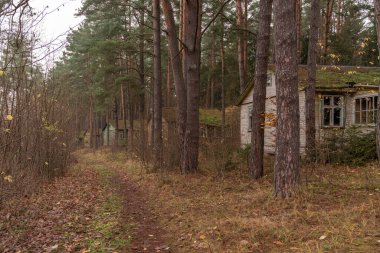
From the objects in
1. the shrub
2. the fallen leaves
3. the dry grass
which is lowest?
the fallen leaves

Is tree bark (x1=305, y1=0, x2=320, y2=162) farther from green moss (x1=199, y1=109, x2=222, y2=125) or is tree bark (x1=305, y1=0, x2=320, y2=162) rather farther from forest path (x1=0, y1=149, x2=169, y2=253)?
green moss (x1=199, y1=109, x2=222, y2=125)

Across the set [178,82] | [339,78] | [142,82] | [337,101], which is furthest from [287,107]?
[142,82]

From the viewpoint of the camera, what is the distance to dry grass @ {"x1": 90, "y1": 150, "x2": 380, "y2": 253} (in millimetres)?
5039

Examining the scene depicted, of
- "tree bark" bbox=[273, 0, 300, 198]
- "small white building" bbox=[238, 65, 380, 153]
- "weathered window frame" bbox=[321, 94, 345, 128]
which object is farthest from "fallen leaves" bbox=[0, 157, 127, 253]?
"weathered window frame" bbox=[321, 94, 345, 128]

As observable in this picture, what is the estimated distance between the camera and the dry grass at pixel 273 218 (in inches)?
198

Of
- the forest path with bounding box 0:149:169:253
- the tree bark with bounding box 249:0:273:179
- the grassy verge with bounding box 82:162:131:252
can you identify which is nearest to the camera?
the grassy verge with bounding box 82:162:131:252

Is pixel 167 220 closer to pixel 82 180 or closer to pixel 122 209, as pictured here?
pixel 122 209

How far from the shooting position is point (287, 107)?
291 inches

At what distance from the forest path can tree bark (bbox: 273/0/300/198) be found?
8.74ft

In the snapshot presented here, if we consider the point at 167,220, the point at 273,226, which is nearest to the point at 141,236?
the point at 167,220

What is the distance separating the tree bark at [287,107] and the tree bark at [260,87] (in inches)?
126

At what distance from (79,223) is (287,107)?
15.8 ft

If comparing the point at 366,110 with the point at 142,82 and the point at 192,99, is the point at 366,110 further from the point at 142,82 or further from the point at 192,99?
the point at 142,82

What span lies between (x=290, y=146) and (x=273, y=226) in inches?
81.3
